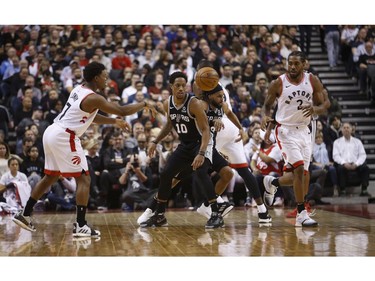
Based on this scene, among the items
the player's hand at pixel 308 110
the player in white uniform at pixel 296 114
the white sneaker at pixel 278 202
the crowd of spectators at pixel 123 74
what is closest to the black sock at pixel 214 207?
the player in white uniform at pixel 296 114

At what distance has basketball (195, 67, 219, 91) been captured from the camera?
798 centimetres

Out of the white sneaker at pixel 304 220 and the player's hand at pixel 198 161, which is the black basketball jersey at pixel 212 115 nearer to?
the player's hand at pixel 198 161

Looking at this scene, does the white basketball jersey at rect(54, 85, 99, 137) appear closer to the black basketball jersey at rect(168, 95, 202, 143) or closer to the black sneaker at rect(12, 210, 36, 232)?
the black basketball jersey at rect(168, 95, 202, 143)

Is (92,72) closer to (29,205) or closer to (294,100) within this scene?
(29,205)

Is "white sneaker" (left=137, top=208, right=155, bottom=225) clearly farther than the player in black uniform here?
Yes

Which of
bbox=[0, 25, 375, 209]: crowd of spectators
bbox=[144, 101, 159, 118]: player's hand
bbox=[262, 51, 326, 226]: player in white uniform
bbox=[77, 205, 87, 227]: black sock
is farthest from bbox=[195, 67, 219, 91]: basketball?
bbox=[0, 25, 375, 209]: crowd of spectators

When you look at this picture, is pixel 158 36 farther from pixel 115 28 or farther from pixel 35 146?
pixel 35 146

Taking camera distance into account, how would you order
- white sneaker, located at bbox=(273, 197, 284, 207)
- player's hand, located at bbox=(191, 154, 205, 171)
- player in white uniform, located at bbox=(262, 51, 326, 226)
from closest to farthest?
player's hand, located at bbox=(191, 154, 205, 171)
player in white uniform, located at bbox=(262, 51, 326, 226)
white sneaker, located at bbox=(273, 197, 284, 207)

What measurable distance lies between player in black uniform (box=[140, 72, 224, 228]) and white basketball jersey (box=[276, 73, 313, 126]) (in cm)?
98

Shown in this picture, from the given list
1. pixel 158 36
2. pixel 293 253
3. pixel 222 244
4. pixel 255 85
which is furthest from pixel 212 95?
pixel 158 36

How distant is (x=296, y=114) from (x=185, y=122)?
140 centimetres

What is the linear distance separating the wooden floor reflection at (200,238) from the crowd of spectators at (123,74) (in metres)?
2.70

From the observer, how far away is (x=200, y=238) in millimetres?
6980

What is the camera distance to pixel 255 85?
1509 cm
